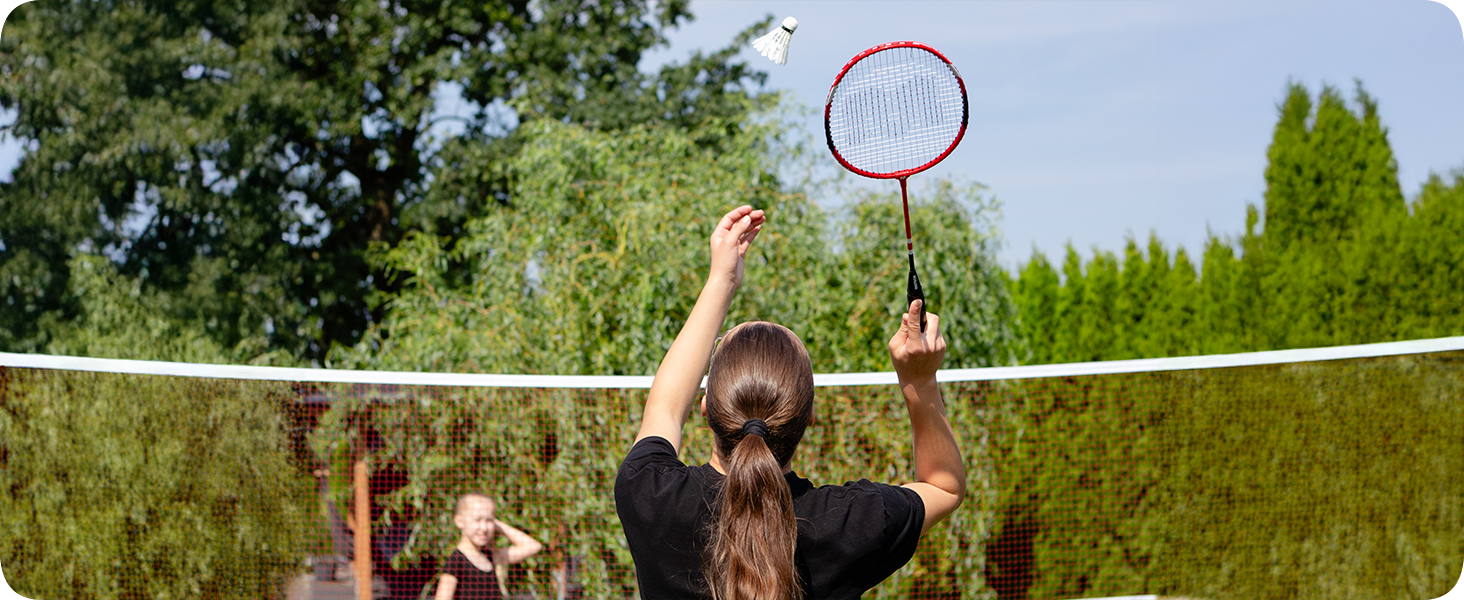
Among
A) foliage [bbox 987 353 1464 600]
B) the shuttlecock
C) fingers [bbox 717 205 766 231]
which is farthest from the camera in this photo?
foliage [bbox 987 353 1464 600]

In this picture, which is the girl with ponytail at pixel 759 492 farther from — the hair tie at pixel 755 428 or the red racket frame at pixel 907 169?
the red racket frame at pixel 907 169

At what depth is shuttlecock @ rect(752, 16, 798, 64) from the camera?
94.8 inches

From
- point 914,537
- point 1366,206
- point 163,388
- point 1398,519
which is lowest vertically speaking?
point 1398,519

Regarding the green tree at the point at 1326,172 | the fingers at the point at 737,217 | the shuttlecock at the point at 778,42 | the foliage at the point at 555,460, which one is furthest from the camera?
the green tree at the point at 1326,172

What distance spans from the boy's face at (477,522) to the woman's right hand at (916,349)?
13.6 ft

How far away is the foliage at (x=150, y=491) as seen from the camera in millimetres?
5477

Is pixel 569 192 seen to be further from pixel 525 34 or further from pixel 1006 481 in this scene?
pixel 525 34

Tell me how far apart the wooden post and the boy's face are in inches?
21.0

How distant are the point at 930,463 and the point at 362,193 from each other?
→ 48.5ft

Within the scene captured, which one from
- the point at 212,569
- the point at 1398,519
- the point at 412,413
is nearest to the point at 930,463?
the point at 412,413

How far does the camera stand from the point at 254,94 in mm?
12719

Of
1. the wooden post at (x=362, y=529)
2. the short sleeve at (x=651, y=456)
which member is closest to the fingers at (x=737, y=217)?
the short sleeve at (x=651, y=456)

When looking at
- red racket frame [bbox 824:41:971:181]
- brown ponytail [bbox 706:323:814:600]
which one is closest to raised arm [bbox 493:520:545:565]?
red racket frame [bbox 824:41:971:181]

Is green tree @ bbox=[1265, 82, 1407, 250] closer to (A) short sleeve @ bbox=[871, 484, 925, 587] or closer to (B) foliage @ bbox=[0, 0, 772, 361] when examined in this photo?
(B) foliage @ bbox=[0, 0, 772, 361]
